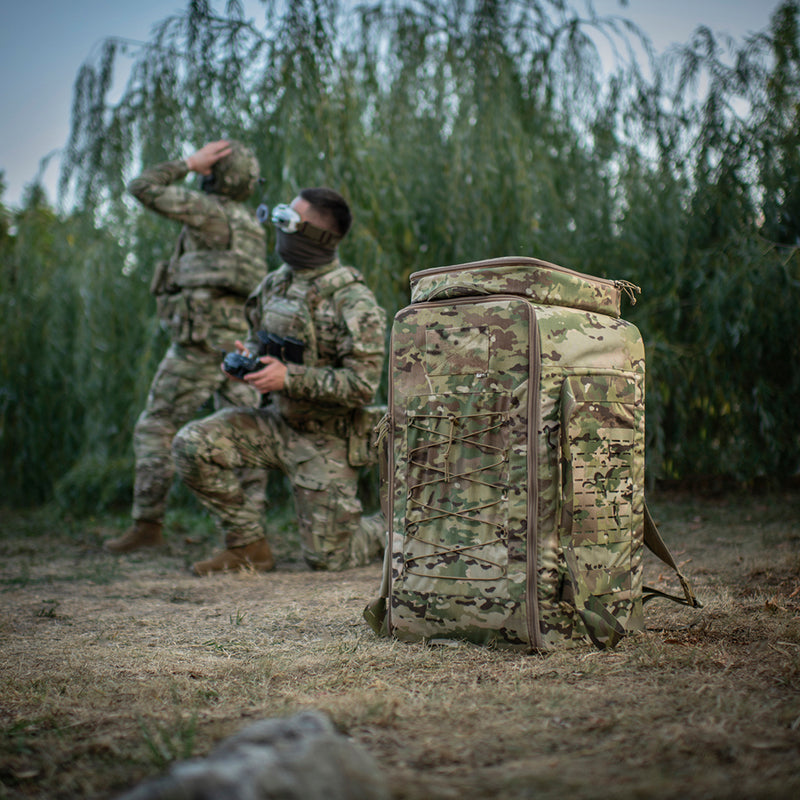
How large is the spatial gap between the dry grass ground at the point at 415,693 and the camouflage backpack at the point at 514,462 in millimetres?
116

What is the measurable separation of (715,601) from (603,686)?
95cm

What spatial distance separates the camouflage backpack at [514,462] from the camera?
6.50ft

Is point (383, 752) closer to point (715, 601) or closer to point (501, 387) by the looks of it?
point (501, 387)

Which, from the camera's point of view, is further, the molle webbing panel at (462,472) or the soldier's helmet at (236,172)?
the soldier's helmet at (236,172)

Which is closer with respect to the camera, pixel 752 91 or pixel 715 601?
pixel 715 601

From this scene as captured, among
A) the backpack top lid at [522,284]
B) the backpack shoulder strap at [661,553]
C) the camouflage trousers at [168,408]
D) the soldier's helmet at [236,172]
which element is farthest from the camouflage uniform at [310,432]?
the backpack shoulder strap at [661,553]

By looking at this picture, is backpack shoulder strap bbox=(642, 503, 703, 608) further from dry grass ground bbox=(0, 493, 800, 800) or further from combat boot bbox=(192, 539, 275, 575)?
combat boot bbox=(192, 539, 275, 575)

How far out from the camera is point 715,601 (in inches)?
97.7

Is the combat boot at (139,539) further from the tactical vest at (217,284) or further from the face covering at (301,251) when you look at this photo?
the face covering at (301,251)

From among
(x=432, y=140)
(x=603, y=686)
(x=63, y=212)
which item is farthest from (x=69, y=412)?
(x=603, y=686)

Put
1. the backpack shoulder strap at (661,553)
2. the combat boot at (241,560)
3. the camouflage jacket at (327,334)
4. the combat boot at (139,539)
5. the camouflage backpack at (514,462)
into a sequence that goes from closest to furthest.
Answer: the camouflage backpack at (514,462) → the backpack shoulder strap at (661,553) → the camouflage jacket at (327,334) → the combat boot at (241,560) → the combat boot at (139,539)

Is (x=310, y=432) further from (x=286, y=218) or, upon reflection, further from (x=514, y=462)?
(x=514, y=462)

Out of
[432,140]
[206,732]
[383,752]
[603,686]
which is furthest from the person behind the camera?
[432,140]

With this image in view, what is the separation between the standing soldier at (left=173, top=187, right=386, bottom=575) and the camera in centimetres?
341
